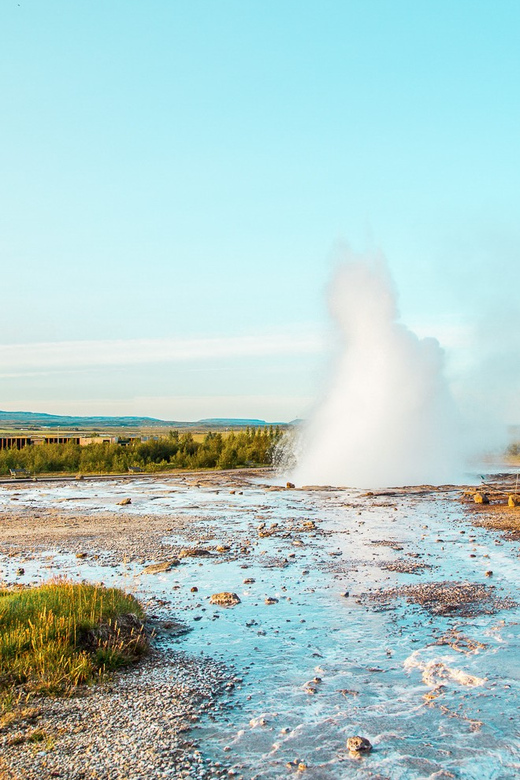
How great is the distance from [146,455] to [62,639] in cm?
3306

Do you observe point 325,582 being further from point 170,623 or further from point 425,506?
point 425,506

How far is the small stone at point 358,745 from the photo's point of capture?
212 inches

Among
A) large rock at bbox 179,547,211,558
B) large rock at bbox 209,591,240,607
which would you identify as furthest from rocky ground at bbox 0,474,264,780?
large rock at bbox 179,547,211,558

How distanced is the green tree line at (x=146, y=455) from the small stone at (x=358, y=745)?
31233 millimetres

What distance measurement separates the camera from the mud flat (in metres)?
5.25

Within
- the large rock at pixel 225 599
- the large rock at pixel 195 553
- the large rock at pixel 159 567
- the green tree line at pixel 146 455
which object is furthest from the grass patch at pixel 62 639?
the green tree line at pixel 146 455

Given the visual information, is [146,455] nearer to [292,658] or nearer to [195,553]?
[195,553]

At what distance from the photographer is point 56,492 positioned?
2622 centimetres

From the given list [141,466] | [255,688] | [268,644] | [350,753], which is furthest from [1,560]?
[141,466]

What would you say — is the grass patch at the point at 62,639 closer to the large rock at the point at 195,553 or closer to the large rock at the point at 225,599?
the large rock at the point at 225,599

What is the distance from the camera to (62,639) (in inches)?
270

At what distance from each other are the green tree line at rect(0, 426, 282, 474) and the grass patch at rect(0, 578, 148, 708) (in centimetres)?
2792

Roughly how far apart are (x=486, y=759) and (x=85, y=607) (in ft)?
14.1

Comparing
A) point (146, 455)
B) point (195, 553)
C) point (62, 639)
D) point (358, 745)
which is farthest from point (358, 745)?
point (146, 455)
